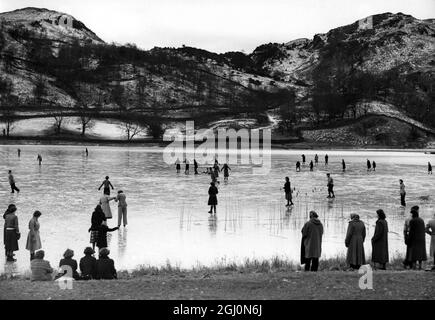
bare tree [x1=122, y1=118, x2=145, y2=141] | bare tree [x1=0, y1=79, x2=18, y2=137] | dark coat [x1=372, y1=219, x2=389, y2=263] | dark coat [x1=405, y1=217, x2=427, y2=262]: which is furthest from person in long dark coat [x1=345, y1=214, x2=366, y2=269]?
bare tree [x1=122, y1=118, x2=145, y2=141]

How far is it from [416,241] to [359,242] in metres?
1.43

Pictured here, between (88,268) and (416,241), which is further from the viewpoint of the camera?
(416,241)

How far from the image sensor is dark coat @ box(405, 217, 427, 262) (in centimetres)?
1238

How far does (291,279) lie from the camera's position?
34.1ft

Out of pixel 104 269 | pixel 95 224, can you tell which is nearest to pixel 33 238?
pixel 95 224

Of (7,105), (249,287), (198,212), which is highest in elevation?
(7,105)

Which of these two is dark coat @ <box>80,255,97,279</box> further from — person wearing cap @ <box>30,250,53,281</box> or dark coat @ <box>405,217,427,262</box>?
dark coat @ <box>405,217,427,262</box>

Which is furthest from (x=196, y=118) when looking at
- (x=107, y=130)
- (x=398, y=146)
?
(x=398, y=146)

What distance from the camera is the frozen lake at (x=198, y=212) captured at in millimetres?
15391

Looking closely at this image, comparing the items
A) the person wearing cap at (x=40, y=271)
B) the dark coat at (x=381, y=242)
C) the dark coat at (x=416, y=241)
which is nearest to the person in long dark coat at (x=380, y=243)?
the dark coat at (x=381, y=242)

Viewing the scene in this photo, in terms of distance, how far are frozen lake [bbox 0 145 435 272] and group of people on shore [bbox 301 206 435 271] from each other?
241 centimetres

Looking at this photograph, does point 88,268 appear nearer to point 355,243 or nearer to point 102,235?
point 102,235

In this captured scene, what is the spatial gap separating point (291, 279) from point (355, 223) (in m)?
2.82

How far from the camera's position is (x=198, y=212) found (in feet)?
73.2
